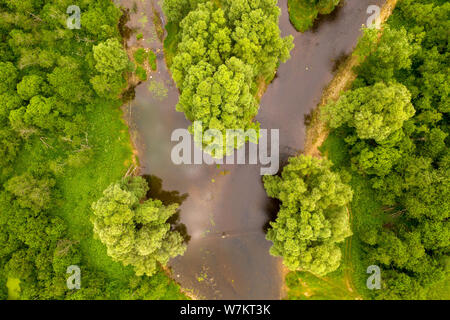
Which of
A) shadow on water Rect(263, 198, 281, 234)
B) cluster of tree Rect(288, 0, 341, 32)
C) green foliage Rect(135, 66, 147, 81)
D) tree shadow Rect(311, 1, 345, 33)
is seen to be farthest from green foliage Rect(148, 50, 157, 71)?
shadow on water Rect(263, 198, 281, 234)

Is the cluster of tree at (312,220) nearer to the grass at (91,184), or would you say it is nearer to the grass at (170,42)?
the grass at (91,184)

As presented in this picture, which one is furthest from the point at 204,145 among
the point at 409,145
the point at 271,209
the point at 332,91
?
the point at 409,145

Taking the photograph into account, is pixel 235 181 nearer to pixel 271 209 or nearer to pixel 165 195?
pixel 271 209

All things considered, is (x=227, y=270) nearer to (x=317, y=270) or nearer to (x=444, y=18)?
(x=317, y=270)

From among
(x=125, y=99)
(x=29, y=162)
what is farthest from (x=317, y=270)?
(x=29, y=162)

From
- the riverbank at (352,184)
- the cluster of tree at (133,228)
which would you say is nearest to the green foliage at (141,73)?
the cluster of tree at (133,228)

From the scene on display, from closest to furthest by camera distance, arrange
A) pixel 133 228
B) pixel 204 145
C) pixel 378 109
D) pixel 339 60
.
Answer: pixel 378 109 < pixel 133 228 < pixel 204 145 < pixel 339 60

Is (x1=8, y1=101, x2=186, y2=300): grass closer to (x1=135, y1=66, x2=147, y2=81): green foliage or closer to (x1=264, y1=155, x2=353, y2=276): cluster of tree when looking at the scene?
(x1=135, y1=66, x2=147, y2=81): green foliage
